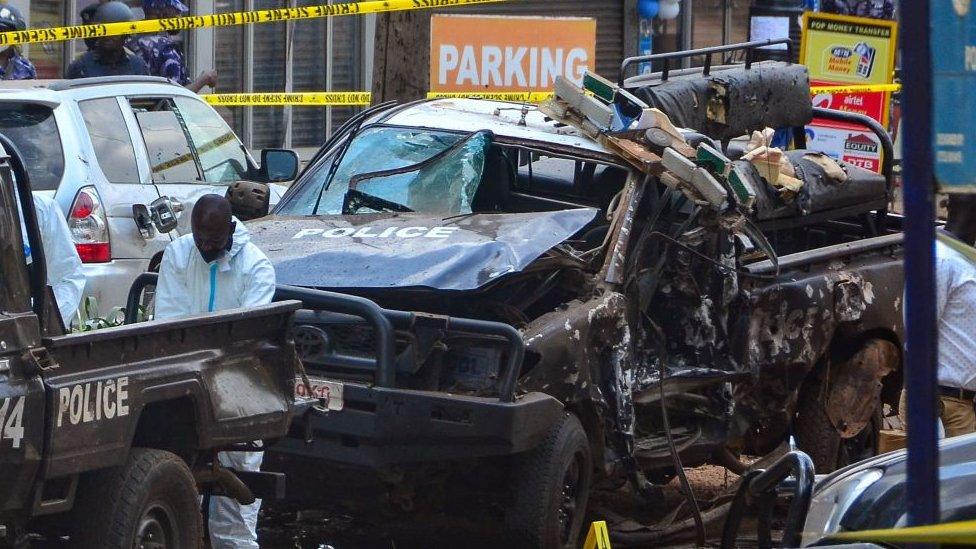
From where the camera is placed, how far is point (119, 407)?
502 cm

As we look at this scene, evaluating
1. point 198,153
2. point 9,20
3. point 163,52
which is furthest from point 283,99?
point 198,153

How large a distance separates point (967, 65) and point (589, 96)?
4881 mm

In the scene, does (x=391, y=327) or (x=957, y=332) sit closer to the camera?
(x=391, y=327)

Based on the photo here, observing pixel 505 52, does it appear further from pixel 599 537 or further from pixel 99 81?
pixel 599 537

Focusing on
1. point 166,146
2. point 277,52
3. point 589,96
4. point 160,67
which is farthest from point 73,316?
point 277,52

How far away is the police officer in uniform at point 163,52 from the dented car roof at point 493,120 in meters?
5.22

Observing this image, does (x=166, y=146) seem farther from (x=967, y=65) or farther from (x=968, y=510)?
(x=967, y=65)

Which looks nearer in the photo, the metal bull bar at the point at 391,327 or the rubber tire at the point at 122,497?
the rubber tire at the point at 122,497

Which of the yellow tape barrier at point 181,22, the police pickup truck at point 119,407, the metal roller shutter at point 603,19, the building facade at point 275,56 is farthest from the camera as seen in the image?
the metal roller shutter at point 603,19

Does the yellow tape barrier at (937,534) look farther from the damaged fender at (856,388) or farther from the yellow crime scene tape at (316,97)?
the yellow crime scene tape at (316,97)

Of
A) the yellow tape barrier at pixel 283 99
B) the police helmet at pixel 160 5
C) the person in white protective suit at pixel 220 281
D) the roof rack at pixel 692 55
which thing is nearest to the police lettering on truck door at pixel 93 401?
the person in white protective suit at pixel 220 281

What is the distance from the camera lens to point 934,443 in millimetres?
3412

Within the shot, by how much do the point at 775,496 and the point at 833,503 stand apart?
0.33m

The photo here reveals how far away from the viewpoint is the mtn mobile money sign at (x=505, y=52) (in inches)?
535
